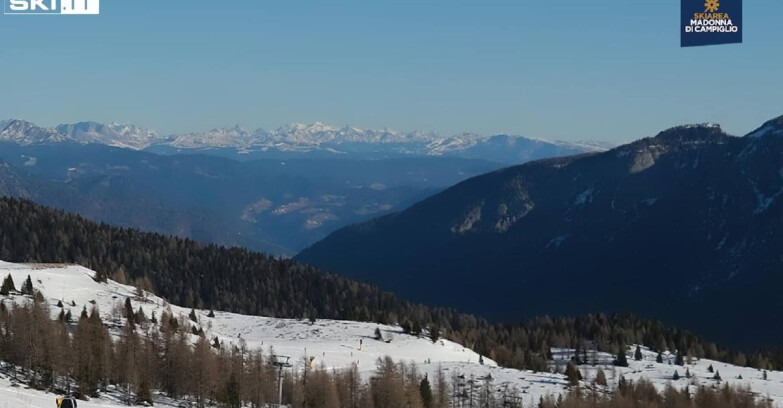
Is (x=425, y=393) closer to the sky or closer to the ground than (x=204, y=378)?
closer to the ground

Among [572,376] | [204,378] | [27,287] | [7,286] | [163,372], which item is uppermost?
[7,286]

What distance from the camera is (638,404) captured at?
168 metres

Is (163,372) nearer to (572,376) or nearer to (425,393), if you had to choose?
(425,393)

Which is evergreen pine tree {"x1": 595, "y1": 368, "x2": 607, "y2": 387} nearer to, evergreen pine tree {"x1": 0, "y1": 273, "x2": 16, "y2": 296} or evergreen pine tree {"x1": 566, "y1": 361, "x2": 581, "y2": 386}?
evergreen pine tree {"x1": 566, "y1": 361, "x2": 581, "y2": 386}

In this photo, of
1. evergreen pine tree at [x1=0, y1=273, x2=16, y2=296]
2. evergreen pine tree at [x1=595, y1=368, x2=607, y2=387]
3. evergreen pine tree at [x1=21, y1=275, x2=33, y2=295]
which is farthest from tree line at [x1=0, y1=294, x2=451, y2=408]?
evergreen pine tree at [x1=595, y1=368, x2=607, y2=387]

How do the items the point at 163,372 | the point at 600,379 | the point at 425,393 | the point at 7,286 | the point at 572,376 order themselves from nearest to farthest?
the point at 163,372
the point at 425,393
the point at 7,286
the point at 572,376
the point at 600,379

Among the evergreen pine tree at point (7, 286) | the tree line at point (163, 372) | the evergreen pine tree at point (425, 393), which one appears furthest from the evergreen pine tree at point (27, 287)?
the evergreen pine tree at point (425, 393)

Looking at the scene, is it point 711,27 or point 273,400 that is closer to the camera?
point 273,400

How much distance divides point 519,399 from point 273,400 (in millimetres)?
45607

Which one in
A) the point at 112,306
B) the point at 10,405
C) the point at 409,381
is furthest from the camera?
the point at 112,306

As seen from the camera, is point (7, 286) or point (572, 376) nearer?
point (7, 286)

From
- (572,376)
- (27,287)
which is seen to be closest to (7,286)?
(27,287)

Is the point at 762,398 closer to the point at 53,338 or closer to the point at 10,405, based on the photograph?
the point at 53,338

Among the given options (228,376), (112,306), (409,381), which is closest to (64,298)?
(112,306)
